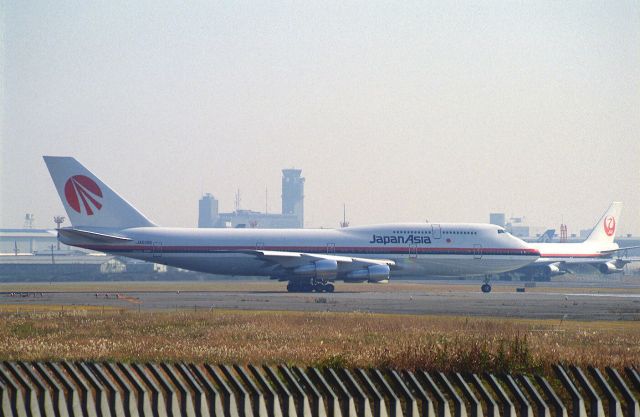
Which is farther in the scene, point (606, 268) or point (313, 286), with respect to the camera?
point (606, 268)

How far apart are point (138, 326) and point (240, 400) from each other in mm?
19969

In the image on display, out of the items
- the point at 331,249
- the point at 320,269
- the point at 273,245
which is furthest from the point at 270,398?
the point at 331,249

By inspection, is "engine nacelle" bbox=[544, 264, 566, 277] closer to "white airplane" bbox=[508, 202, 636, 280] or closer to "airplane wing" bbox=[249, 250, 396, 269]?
"white airplane" bbox=[508, 202, 636, 280]

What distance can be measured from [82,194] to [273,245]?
1297 centimetres

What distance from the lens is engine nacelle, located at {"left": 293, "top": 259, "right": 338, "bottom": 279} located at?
62469 millimetres

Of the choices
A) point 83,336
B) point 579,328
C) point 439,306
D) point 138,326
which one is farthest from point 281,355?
point 439,306

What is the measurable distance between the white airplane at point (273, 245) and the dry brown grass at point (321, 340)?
88.9 ft

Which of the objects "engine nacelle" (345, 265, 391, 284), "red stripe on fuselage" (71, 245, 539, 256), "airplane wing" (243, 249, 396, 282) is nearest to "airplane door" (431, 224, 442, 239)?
"red stripe on fuselage" (71, 245, 539, 256)

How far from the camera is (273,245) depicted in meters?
64.4

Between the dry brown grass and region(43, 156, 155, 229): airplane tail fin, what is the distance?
29605mm

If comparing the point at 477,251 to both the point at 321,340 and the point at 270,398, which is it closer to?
the point at 321,340

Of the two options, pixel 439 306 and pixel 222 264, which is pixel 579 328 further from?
pixel 222 264

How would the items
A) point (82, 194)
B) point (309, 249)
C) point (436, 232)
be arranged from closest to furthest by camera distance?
point (82, 194), point (309, 249), point (436, 232)

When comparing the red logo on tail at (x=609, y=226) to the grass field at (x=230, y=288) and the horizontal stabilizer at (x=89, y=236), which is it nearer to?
the grass field at (x=230, y=288)
